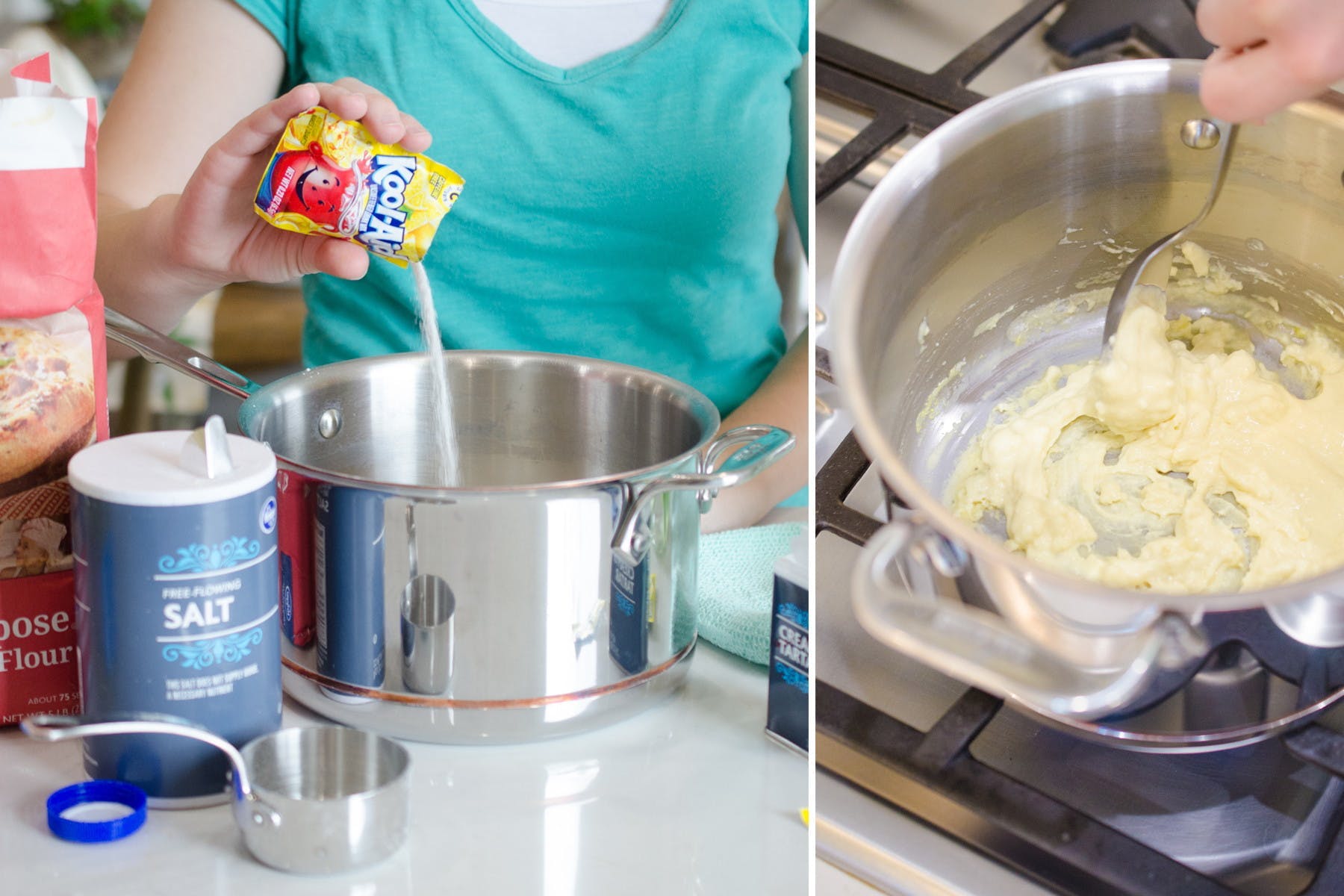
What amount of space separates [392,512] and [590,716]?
5.6 inches

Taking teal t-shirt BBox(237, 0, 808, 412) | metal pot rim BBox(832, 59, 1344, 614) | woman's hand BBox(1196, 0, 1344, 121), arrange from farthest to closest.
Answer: teal t-shirt BBox(237, 0, 808, 412) < woman's hand BBox(1196, 0, 1344, 121) < metal pot rim BBox(832, 59, 1344, 614)

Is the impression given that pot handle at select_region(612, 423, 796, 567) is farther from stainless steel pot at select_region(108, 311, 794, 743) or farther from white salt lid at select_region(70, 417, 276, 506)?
white salt lid at select_region(70, 417, 276, 506)

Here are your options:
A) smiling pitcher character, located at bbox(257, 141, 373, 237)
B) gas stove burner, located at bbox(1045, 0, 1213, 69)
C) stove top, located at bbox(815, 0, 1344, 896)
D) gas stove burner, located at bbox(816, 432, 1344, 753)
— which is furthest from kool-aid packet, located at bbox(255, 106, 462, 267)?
gas stove burner, located at bbox(1045, 0, 1213, 69)

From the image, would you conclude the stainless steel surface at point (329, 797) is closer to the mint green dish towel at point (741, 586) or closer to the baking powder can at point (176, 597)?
the baking powder can at point (176, 597)

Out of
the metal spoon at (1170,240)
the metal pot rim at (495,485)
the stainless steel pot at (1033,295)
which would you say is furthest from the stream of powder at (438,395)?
the metal spoon at (1170,240)

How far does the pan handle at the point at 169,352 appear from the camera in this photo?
63 centimetres

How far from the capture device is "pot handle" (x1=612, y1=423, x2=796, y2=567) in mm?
553

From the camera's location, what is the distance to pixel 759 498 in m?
0.87

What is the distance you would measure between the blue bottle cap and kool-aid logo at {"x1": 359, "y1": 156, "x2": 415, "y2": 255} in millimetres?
287

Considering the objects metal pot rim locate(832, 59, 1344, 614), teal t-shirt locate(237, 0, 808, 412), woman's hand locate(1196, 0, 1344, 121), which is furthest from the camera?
teal t-shirt locate(237, 0, 808, 412)

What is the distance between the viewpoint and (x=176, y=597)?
0.50 m

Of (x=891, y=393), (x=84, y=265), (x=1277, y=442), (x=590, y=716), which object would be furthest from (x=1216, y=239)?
(x=84, y=265)

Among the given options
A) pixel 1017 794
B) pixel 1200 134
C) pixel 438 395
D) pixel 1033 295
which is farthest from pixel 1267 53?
pixel 438 395

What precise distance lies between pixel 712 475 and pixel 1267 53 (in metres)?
0.31
